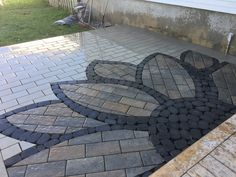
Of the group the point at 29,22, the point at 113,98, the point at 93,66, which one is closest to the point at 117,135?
the point at 113,98

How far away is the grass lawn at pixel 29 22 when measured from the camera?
5914 mm

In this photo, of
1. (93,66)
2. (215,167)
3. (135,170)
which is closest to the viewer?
(215,167)

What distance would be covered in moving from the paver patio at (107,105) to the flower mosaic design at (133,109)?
11mm

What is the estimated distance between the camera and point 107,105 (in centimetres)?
309

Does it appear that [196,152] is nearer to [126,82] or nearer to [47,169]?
[47,169]

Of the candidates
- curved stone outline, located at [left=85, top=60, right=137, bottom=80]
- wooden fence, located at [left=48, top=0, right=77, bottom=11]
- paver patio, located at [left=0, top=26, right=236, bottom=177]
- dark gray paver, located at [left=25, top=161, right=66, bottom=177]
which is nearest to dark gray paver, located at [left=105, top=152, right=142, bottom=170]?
paver patio, located at [left=0, top=26, right=236, bottom=177]

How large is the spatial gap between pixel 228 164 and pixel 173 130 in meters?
0.66

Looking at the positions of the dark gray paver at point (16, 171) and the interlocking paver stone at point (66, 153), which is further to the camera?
the interlocking paver stone at point (66, 153)

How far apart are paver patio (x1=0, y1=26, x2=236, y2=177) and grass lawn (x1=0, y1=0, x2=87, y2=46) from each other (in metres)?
1.01

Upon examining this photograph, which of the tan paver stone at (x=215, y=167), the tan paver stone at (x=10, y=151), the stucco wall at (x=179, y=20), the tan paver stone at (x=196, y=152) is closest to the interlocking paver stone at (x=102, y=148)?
the tan paver stone at (x=196, y=152)

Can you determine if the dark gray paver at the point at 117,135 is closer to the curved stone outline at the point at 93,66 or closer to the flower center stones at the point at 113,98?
the flower center stones at the point at 113,98

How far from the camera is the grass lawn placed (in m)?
5.91

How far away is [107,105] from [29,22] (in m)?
5.08

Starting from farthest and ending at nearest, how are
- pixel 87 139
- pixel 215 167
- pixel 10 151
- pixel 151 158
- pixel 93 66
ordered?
pixel 93 66 < pixel 87 139 < pixel 10 151 < pixel 151 158 < pixel 215 167
